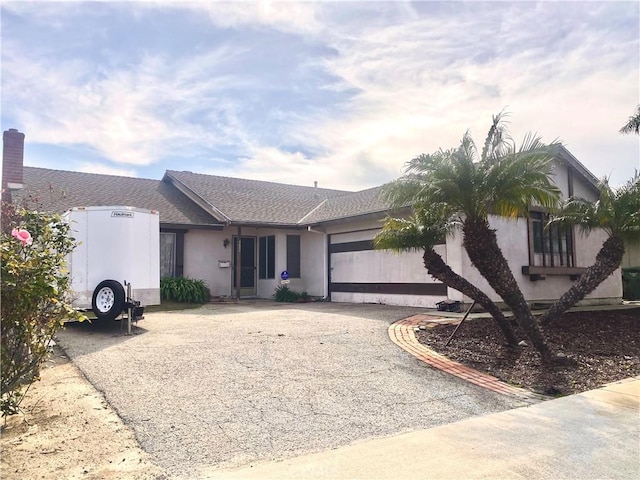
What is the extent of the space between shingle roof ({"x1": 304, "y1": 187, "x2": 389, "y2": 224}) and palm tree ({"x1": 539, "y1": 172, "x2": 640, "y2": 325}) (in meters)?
5.33

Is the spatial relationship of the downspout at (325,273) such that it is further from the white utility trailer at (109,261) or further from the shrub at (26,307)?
the shrub at (26,307)

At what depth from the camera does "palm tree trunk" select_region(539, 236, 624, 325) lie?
8.85 m

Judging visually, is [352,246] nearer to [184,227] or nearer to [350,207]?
[350,207]

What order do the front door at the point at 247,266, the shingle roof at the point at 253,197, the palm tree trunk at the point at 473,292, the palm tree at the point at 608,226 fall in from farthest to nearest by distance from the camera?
the front door at the point at 247,266, the shingle roof at the point at 253,197, the palm tree at the point at 608,226, the palm tree trunk at the point at 473,292

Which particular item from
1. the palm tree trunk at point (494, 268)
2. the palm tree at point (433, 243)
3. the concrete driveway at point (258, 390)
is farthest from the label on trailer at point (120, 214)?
the palm tree trunk at point (494, 268)

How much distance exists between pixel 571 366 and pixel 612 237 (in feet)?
14.2

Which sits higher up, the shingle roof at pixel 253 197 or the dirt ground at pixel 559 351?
the shingle roof at pixel 253 197

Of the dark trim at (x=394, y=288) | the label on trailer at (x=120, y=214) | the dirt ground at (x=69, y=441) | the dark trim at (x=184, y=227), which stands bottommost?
the dirt ground at (x=69, y=441)

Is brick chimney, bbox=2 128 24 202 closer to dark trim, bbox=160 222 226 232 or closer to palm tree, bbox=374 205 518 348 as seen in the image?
dark trim, bbox=160 222 226 232

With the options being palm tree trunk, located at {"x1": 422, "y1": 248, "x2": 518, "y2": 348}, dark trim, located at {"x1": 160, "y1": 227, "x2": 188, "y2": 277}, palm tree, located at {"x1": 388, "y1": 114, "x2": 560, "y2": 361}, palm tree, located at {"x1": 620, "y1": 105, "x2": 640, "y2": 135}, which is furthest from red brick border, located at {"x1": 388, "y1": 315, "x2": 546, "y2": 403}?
palm tree, located at {"x1": 620, "y1": 105, "x2": 640, "y2": 135}

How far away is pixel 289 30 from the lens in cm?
821

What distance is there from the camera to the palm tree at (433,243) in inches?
322

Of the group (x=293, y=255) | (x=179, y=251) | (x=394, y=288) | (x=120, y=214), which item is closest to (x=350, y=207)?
(x=293, y=255)

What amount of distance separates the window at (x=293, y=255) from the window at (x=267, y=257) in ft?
1.86
